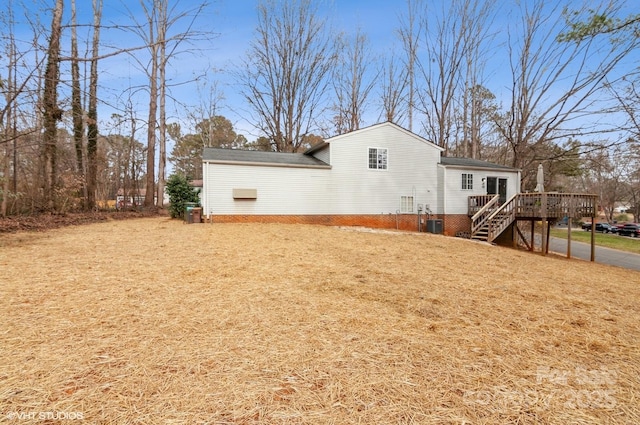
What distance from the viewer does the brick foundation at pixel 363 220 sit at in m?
12.7

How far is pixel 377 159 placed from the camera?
49.5ft

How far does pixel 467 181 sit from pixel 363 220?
22.0 ft

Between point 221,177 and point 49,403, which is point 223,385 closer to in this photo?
point 49,403

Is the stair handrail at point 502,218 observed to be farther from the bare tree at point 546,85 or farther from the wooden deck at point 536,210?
the bare tree at point 546,85

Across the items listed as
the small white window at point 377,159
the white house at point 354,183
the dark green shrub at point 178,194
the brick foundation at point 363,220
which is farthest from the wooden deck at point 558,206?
the dark green shrub at point 178,194

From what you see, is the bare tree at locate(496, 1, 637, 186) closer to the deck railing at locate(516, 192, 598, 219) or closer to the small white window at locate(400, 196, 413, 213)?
the deck railing at locate(516, 192, 598, 219)

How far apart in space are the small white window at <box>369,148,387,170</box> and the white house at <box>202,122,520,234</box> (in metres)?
0.05

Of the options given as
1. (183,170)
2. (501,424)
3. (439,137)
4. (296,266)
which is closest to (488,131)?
(439,137)

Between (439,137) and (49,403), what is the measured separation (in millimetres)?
26161

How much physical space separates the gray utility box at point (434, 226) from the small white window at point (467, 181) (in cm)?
277

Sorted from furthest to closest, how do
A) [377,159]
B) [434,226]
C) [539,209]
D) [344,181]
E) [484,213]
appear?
[434,226], [377,159], [484,213], [344,181], [539,209]

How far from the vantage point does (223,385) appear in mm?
1767

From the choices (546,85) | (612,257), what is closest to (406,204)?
(546,85)

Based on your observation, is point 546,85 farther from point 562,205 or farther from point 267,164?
point 267,164
